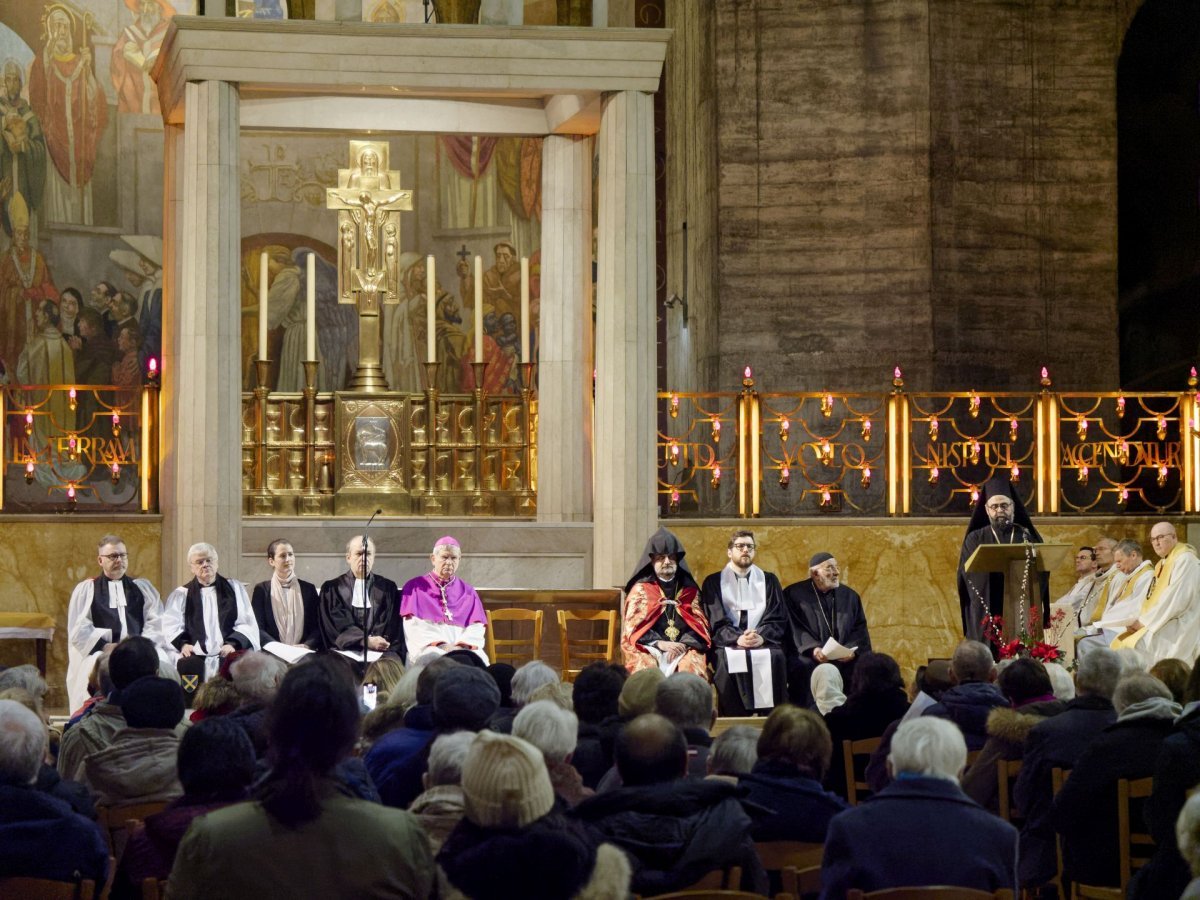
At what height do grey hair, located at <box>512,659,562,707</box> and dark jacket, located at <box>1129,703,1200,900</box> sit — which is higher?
grey hair, located at <box>512,659,562,707</box>

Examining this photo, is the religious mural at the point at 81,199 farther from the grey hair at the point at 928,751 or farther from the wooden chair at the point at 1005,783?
the grey hair at the point at 928,751

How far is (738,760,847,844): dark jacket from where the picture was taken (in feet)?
17.7

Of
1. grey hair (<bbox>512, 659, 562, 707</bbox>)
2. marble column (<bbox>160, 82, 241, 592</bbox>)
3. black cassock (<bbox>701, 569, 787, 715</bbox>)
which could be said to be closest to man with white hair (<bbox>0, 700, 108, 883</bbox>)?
grey hair (<bbox>512, 659, 562, 707</bbox>)

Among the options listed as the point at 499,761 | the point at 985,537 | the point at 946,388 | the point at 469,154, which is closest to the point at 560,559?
the point at 985,537

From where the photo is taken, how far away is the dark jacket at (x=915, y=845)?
472 cm

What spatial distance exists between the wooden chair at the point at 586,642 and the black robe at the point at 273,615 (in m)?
1.68

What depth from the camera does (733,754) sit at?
5812 mm

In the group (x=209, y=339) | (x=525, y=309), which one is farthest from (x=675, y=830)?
(x=525, y=309)

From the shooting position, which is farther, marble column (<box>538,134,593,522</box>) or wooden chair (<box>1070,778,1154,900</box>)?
marble column (<box>538,134,593,522</box>)

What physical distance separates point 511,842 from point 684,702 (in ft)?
7.40

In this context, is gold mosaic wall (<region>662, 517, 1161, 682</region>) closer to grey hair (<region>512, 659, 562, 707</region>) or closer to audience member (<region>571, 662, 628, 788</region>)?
grey hair (<region>512, 659, 562, 707</region>)

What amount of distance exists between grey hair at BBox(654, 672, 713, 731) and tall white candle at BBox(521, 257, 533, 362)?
7.84m

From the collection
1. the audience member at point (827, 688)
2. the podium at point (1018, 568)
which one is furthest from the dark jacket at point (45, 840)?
the podium at point (1018, 568)

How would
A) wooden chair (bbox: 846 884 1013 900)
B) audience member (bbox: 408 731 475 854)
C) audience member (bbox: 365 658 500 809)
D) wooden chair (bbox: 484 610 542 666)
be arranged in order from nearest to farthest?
wooden chair (bbox: 846 884 1013 900), audience member (bbox: 408 731 475 854), audience member (bbox: 365 658 500 809), wooden chair (bbox: 484 610 542 666)
